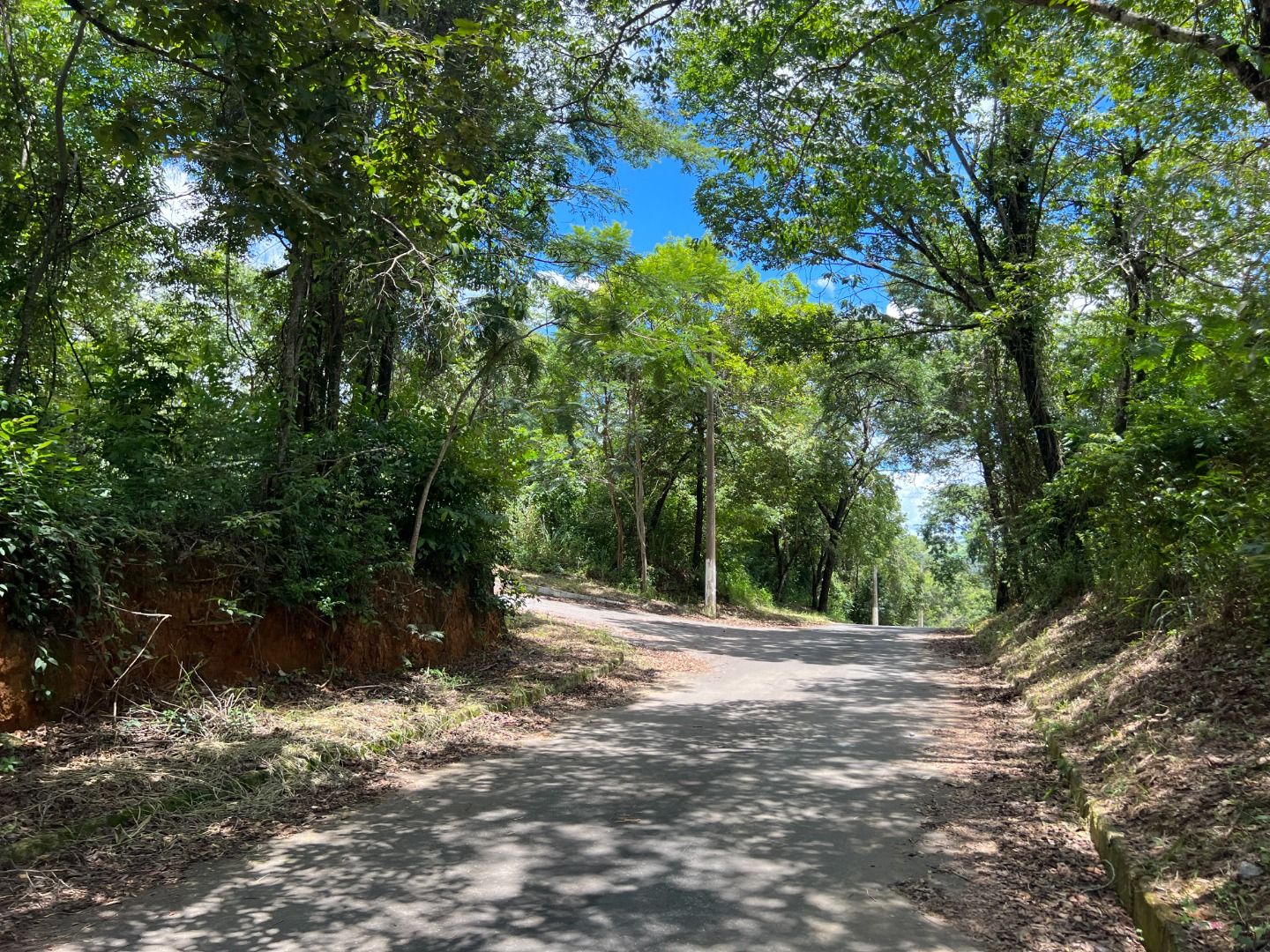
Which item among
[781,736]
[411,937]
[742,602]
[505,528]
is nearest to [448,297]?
[505,528]

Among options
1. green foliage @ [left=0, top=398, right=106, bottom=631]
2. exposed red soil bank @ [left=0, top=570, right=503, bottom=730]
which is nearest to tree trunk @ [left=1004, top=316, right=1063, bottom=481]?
exposed red soil bank @ [left=0, top=570, right=503, bottom=730]

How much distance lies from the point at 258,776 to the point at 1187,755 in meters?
6.17

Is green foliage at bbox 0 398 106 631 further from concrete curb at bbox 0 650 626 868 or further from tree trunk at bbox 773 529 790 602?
tree trunk at bbox 773 529 790 602

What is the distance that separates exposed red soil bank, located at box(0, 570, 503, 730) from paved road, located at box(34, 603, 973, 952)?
2.25 m

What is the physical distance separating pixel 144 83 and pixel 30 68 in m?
1.18

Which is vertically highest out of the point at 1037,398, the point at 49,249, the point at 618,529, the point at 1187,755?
the point at 1037,398

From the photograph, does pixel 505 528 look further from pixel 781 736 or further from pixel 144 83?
pixel 144 83

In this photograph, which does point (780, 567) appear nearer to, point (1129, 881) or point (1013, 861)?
point (1013, 861)

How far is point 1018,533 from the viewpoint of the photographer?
15.9 m

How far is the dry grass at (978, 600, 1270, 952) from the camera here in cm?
361

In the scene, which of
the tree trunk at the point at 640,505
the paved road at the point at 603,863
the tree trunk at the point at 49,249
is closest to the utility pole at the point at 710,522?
the tree trunk at the point at 640,505

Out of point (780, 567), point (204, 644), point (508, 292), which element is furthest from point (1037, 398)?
point (780, 567)

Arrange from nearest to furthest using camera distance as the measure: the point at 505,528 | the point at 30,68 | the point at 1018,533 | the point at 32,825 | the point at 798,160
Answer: the point at 32,825 → the point at 30,68 → the point at 798,160 → the point at 505,528 → the point at 1018,533

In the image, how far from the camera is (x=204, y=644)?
700 centimetres
